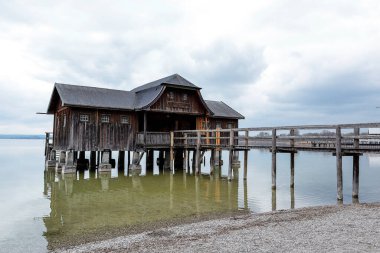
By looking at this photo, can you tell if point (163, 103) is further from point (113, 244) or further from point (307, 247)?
point (307, 247)

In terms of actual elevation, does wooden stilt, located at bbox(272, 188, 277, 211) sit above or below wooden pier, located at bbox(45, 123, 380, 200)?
below

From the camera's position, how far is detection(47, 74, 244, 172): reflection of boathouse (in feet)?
84.4

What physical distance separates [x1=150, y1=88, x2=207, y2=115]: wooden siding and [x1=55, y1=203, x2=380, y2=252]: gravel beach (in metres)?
17.5

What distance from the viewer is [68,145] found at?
2597 cm

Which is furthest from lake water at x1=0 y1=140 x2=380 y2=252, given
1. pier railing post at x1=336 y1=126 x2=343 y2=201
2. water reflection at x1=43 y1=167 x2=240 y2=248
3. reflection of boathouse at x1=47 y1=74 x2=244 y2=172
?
reflection of boathouse at x1=47 y1=74 x2=244 y2=172

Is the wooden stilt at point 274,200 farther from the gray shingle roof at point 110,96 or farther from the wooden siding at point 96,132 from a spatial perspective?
the wooden siding at point 96,132

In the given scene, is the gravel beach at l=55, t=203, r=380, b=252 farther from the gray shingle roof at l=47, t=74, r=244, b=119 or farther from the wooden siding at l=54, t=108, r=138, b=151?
the gray shingle roof at l=47, t=74, r=244, b=119

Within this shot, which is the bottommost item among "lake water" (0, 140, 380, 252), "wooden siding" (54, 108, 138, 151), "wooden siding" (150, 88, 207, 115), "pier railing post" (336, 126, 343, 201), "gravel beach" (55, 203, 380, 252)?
"lake water" (0, 140, 380, 252)

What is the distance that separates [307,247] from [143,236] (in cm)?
451

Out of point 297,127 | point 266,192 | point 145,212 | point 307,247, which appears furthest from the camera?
point 266,192

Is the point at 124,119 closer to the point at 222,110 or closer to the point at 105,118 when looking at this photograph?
the point at 105,118

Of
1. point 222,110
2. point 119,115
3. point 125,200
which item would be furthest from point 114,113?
point 222,110

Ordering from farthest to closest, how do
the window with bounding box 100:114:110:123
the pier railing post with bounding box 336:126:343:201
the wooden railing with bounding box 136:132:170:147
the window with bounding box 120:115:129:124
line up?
the wooden railing with bounding box 136:132:170:147, the window with bounding box 120:115:129:124, the window with bounding box 100:114:110:123, the pier railing post with bounding box 336:126:343:201

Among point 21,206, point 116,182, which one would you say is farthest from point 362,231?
point 116,182
